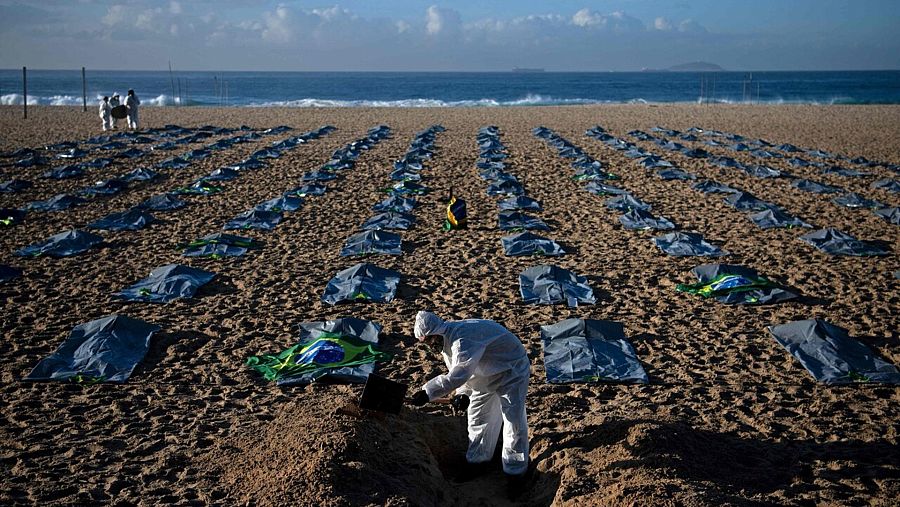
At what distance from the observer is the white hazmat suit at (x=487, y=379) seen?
5.23m

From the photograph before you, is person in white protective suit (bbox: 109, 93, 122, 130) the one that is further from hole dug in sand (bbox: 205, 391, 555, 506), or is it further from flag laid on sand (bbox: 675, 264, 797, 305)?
hole dug in sand (bbox: 205, 391, 555, 506)

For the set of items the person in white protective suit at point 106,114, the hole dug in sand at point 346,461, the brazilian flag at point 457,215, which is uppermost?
the person in white protective suit at point 106,114

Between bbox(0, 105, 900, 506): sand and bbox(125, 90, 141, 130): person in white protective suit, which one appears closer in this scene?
bbox(0, 105, 900, 506): sand

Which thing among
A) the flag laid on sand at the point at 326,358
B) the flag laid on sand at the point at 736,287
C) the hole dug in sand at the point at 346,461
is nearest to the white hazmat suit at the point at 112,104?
the flag laid on sand at the point at 326,358

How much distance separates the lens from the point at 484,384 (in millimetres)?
5516

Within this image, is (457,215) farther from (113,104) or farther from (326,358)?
(113,104)

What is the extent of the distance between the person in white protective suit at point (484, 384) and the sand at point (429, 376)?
0.26 meters

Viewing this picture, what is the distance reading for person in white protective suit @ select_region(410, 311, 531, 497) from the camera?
206 inches

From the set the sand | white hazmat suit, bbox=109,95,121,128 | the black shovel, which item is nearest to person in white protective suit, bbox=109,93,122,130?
white hazmat suit, bbox=109,95,121,128

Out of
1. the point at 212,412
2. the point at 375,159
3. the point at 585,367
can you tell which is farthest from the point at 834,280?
the point at 375,159

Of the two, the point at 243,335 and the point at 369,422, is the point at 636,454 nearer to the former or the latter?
the point at 369,422

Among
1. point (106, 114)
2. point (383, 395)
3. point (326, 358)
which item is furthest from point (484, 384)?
point (106, 114)

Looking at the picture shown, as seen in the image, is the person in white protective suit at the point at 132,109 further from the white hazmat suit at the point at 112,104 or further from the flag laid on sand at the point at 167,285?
the flag laid on sand at the point at 167,285

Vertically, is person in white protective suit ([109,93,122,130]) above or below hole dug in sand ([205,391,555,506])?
above
